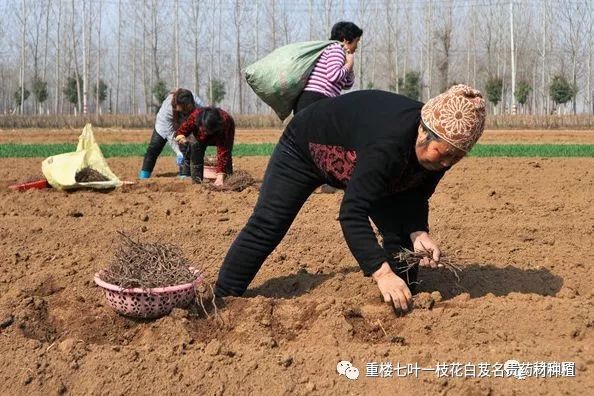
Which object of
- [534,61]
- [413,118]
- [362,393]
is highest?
[534,61]

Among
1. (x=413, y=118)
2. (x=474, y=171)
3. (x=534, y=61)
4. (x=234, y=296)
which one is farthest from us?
→ (x=534, y=61)

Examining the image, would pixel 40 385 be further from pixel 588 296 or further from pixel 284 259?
pixel 588 296

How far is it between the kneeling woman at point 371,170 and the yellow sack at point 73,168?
437 centimetres

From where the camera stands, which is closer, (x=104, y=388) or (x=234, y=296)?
(x=104, y=388)

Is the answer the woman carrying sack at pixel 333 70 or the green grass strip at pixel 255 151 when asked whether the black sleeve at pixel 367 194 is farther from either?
the green grass strip at pixel 255 151

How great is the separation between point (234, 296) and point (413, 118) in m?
1.39

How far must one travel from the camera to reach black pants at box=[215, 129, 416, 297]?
3.97 metres

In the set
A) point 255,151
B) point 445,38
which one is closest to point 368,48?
point 445,38

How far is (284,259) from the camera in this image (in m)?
5.12

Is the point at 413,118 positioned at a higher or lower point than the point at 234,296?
higher

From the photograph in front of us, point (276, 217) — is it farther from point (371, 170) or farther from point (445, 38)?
point (445, 38)

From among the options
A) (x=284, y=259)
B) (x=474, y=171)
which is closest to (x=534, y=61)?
(x=474, y=171)

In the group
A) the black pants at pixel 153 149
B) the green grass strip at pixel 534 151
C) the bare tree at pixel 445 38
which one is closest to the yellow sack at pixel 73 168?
the black pants at pixel 153 149

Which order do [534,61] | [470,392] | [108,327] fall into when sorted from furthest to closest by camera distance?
[534,61]
[108,327]
[470,392]
